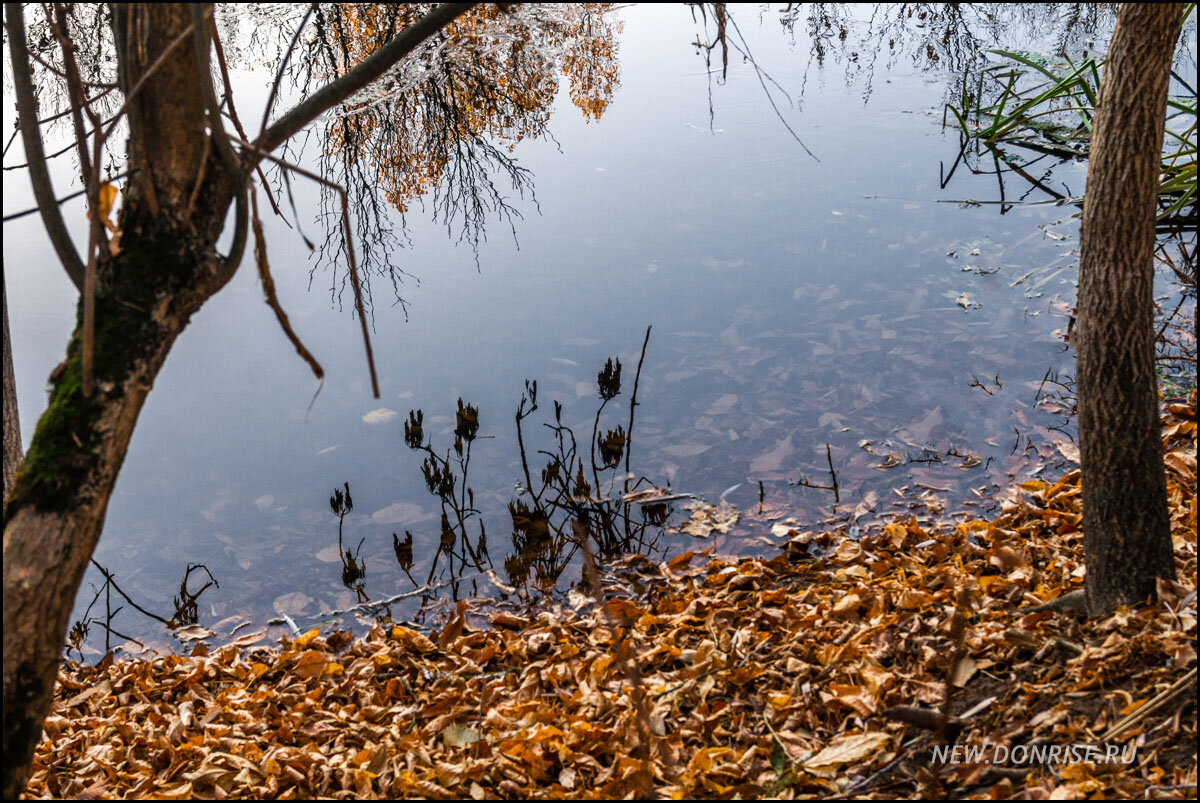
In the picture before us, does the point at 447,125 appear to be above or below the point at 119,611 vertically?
above

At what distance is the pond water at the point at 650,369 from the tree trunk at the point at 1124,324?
149cm

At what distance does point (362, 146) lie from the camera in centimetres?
623

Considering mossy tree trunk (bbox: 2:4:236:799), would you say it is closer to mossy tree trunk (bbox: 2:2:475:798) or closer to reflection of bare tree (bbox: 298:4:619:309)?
mossy tree trunk (bbox: 2:2:475:798)

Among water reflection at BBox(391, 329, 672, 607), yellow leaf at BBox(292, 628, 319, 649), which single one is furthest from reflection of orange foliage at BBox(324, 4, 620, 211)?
yellow leaf at BBox(292, 628, 319, 649)

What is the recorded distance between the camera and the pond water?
164 inches

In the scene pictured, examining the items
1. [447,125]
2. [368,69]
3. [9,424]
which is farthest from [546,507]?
[447,125]

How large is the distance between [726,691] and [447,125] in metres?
5.07

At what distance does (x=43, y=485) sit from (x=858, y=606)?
2.35m

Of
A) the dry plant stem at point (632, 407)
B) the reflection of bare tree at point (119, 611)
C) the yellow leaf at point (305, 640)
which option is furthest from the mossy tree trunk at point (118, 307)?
the dry plant stem at point (632, 407)

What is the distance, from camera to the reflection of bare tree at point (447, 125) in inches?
239

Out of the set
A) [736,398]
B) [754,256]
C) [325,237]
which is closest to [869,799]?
[736,398]

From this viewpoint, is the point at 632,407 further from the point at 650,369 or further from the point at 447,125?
the point at 447,125

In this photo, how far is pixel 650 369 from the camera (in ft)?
16.8

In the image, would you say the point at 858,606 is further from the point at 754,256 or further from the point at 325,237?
the point at 325,237
